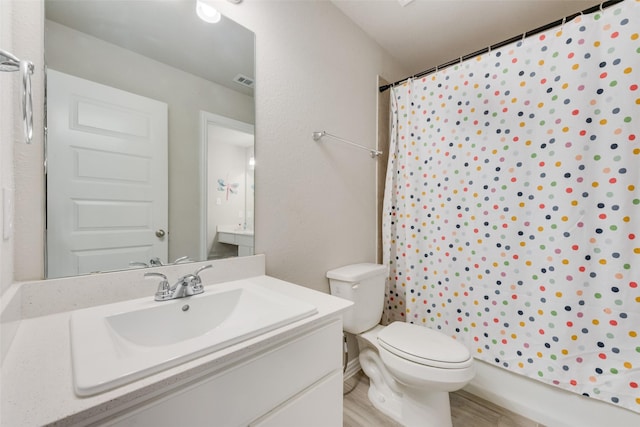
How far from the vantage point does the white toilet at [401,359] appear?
1.13m

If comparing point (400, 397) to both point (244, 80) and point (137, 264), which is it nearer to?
A: point (137, 264)

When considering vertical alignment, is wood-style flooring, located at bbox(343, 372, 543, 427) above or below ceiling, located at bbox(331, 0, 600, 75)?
below

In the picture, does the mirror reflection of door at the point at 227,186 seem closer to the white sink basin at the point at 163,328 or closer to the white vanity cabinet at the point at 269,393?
the white sink basin at the point at 163,328

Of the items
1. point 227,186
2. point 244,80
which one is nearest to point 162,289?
point 227,186

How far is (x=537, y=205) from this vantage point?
131 centimetres

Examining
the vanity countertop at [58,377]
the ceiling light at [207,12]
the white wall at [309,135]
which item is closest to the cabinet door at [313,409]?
the vanity countertop at [58,377]

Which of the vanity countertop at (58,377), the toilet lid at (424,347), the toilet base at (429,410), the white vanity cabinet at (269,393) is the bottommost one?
the toilet base at (429,410)

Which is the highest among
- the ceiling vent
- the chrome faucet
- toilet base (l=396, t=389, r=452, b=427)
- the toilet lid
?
the ceiling vent

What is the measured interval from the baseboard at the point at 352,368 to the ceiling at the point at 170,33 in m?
1.69

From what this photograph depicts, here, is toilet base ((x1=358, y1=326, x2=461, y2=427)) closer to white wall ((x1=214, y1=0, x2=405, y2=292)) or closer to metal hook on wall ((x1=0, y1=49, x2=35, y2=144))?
white wall ((x1=214, y1=0, x2=405, y2=292))

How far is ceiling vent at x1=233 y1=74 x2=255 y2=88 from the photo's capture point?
1146 mm

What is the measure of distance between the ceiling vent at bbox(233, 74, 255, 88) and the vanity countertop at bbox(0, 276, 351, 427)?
1039 millimetres

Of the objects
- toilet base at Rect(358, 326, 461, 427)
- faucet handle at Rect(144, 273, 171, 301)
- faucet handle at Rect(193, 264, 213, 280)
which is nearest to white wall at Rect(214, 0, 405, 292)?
faucet handle at Rect(193, 264, 213, 280)

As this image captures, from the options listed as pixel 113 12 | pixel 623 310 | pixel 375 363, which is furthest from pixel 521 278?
pixel 113 12
